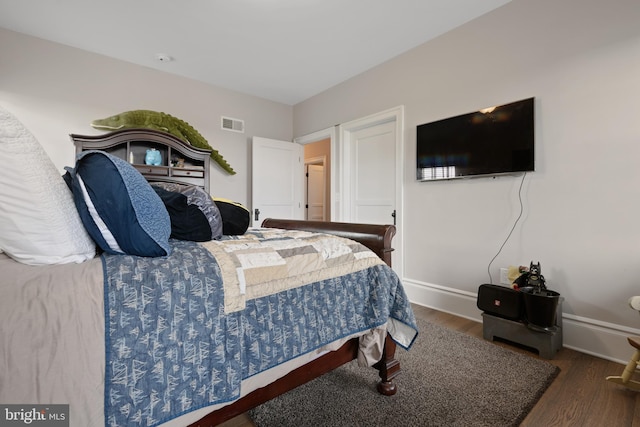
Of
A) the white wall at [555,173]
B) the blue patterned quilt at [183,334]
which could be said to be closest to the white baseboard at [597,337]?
the white wall at [555,173]

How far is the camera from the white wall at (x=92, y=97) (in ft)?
9.15

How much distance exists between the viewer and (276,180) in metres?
4.34

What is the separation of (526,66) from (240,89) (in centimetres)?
341

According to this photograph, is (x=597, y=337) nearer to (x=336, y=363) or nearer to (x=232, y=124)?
(x=336, y=363)

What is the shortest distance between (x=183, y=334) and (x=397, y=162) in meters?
2.84

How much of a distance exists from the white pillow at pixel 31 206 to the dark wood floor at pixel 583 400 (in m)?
1.08

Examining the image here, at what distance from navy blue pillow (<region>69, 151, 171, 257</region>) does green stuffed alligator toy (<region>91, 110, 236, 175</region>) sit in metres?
2.69

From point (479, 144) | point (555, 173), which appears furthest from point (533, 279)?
point (479, 144)

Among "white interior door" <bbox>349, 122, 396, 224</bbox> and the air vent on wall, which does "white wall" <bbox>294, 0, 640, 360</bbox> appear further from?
the air vent on wall

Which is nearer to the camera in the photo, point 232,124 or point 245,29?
point 245,29

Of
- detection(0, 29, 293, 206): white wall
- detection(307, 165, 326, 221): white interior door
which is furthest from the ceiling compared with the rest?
detection(307, 165, 326, 221): white interior door

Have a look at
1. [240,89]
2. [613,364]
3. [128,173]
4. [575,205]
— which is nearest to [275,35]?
[240,89]

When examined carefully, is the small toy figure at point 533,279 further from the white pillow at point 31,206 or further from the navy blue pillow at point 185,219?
the white pillow at point 31,206

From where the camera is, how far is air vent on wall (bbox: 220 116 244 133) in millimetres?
4047
